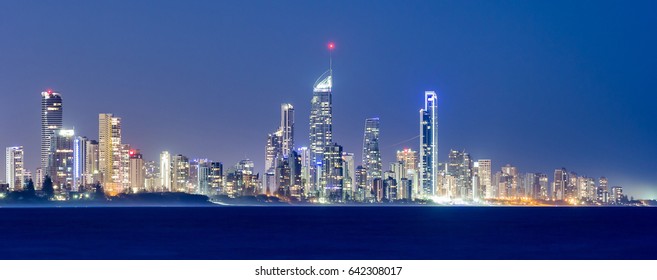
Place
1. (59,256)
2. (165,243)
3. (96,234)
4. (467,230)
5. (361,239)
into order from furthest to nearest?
(467,230) → (96,234) → (361,239) → (165,243) → (59,256)

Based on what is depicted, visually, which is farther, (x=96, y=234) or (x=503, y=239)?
(x=96, y=234)

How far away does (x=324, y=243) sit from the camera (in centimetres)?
8594

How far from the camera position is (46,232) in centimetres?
10488

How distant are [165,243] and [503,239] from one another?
97.8 feet

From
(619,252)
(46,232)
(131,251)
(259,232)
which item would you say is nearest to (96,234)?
(46,232)
